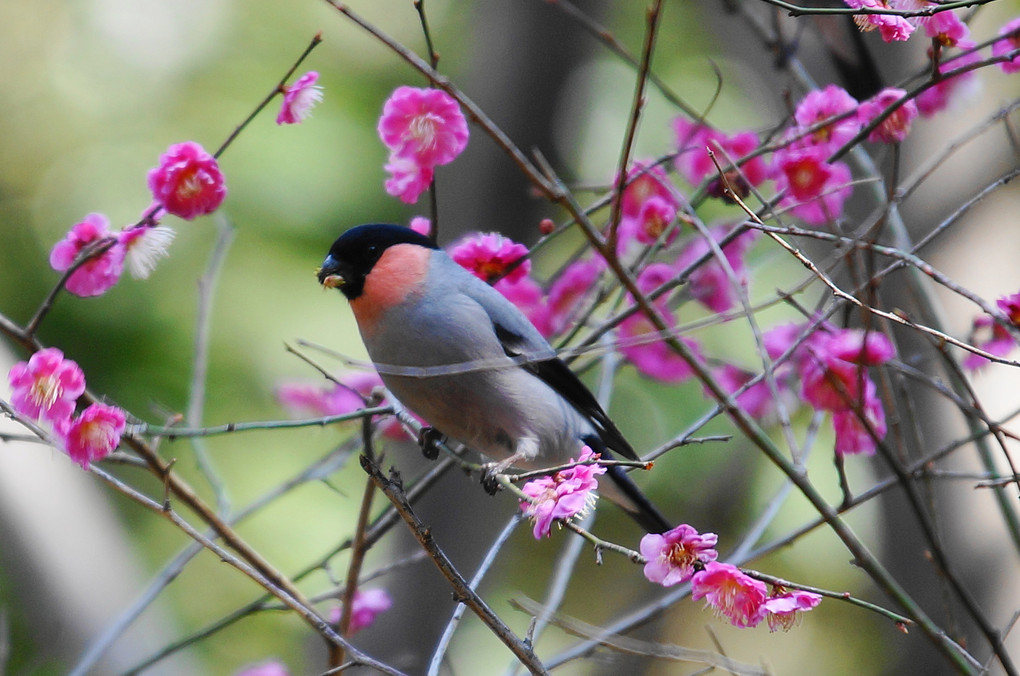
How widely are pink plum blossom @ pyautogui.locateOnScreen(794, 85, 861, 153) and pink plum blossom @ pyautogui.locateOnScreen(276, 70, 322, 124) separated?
1.01 metres

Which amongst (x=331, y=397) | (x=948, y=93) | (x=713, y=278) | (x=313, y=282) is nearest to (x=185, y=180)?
(x=331, y=397)

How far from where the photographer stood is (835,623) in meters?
5.66

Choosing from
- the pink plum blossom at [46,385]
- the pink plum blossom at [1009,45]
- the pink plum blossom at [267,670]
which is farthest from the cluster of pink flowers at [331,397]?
the pink plum blossom at [1009,45]

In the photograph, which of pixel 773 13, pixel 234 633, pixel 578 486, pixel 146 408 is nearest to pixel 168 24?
pixel 146 408

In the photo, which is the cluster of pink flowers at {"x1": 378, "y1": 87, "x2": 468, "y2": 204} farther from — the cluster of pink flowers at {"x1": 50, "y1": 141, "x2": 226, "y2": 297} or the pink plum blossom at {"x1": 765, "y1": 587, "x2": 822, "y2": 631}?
the pink plum blossom at {"x1": 765, "y1": 587, "x2": 822, "y2": 631}

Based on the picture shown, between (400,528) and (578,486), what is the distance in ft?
8.17

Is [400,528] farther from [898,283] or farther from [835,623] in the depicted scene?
[835,623]

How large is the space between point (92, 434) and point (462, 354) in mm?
902

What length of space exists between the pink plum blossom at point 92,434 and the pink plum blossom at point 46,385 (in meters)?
0.05

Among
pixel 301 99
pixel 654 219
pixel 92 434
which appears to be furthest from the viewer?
pixel 654 219

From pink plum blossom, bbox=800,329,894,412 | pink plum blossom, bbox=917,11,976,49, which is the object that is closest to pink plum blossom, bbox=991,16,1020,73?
pink plum blossom, bbox=917,11,976,49

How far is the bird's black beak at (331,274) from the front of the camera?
7.78 ft

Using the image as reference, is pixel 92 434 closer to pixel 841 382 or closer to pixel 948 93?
pixel 841 382

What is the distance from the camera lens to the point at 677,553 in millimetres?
1469
